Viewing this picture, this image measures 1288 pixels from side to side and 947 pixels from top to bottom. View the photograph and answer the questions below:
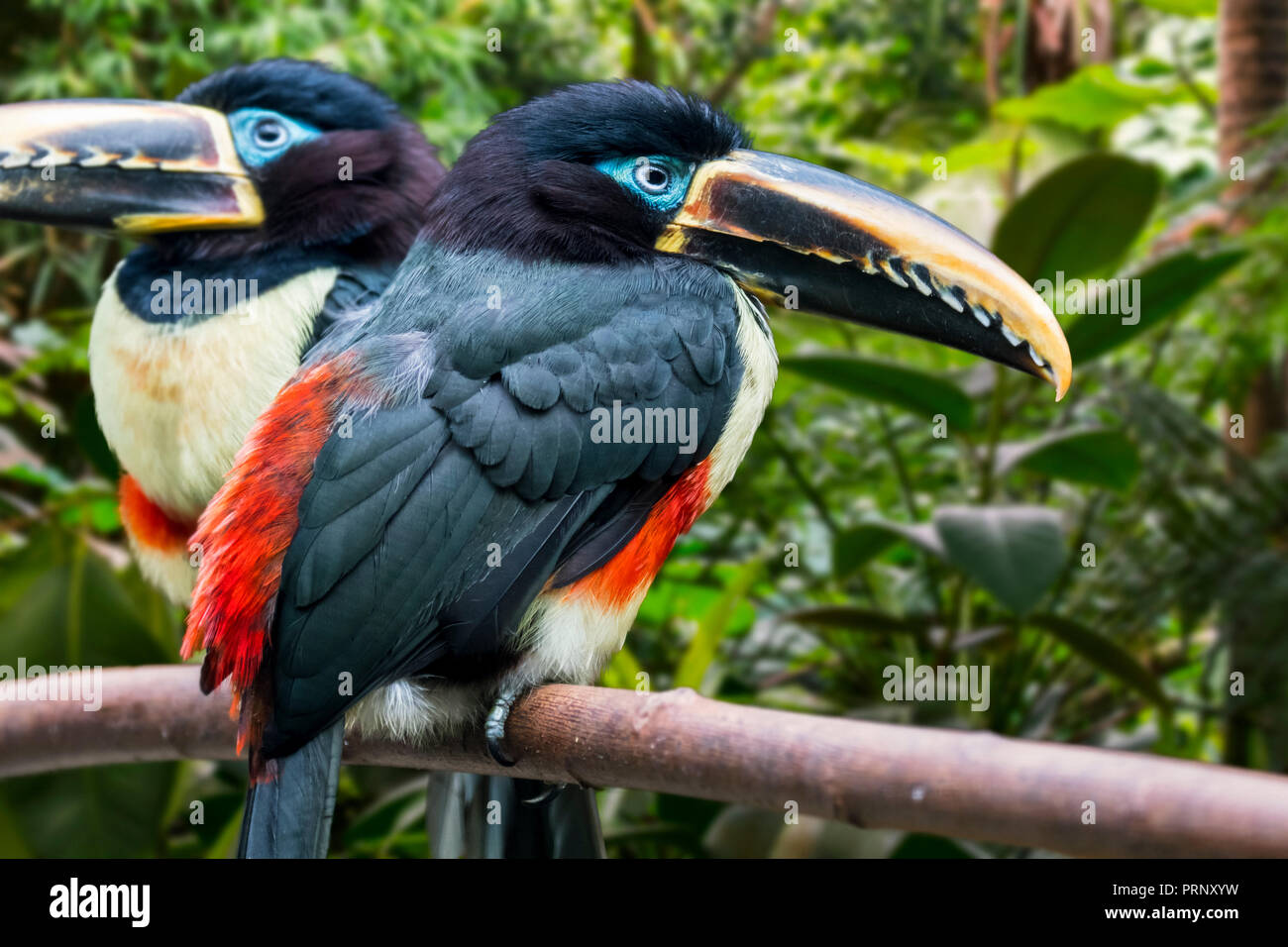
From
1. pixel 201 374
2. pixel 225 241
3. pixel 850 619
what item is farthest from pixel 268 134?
pixel 850 619

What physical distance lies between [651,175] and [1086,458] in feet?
4.32

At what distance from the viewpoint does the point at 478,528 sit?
1003 millimetres

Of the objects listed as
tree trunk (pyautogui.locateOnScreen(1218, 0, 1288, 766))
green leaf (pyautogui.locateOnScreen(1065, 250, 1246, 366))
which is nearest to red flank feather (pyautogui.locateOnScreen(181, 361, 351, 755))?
green leaf (pyautogui.locateOnScreen(1065, 250, 1246, 366))

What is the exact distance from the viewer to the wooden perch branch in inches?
27.7

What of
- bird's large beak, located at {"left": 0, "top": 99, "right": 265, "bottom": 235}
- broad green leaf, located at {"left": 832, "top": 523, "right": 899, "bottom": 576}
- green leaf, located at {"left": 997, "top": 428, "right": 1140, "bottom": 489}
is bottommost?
broad green leaf, located at {"left": 832, "top": 523, "right": 899, "bottom": 576}

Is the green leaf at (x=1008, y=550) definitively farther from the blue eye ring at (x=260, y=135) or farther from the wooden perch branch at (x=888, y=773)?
the blue eye ring at (x=260, y=135)

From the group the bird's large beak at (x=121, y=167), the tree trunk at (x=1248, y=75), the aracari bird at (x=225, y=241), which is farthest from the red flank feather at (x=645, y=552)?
the tree trunk at (x=1248, y=75)

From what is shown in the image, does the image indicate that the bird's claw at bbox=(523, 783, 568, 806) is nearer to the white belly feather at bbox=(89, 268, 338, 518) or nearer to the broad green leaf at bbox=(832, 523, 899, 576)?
the white belly feather at bbox=(89, 268, 338, 518)

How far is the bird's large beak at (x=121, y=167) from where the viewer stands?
45.9 inches

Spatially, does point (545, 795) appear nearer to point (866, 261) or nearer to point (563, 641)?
point (563, 641)

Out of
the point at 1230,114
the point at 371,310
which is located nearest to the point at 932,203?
the point at 1230,114

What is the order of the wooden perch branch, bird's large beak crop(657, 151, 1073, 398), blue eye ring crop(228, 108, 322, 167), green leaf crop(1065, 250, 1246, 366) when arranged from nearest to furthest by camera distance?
1. the wooden perch branch
2. bird's large beak crop(657, 151, 1073, 398)
3. blue eye ring crop(228, 108, 322, 167)
4. green leaf crop(1065, 250, 1246, 366)

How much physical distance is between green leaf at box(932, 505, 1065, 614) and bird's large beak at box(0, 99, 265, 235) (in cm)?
113
